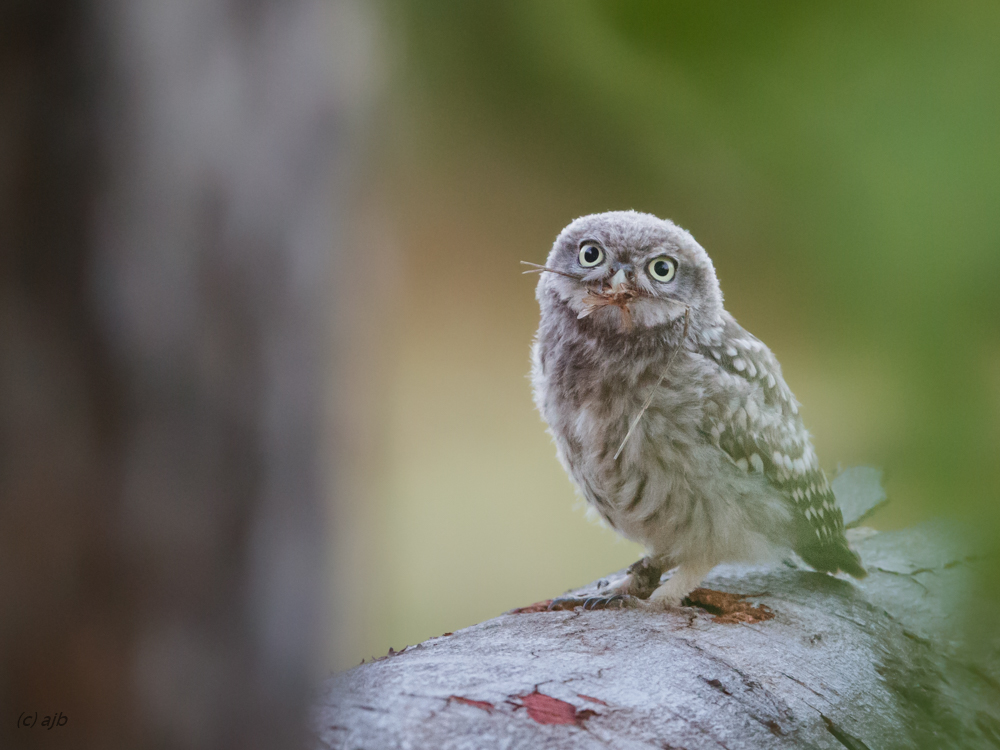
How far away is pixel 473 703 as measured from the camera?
2.44 feet

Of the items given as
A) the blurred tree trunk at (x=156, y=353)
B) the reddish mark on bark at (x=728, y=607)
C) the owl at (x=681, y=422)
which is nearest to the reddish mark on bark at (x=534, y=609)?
the owl at (x=681, y=422)

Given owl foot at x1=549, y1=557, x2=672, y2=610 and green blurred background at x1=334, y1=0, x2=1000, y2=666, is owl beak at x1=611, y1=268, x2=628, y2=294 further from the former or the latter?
owl foot at x1=549, y1=557, x2=672, y2=610

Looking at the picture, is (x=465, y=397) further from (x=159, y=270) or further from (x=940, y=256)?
(x=940, y=256)

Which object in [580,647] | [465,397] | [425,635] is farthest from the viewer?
[465,397]

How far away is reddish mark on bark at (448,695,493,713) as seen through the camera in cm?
74

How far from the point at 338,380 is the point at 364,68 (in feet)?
0.58

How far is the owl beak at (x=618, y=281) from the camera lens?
1.20 m

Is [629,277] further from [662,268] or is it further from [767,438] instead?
[767,438]

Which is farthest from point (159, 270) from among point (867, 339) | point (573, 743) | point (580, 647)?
point (580, 647)

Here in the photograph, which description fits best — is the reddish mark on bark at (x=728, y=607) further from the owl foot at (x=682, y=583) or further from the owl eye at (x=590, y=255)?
the owl eye at (x=590, y=255)

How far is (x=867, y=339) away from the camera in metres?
0.22

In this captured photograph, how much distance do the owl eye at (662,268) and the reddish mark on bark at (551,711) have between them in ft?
2.27

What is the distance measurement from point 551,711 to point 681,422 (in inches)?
25.2

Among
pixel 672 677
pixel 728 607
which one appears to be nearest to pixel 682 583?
pixel 728 607
